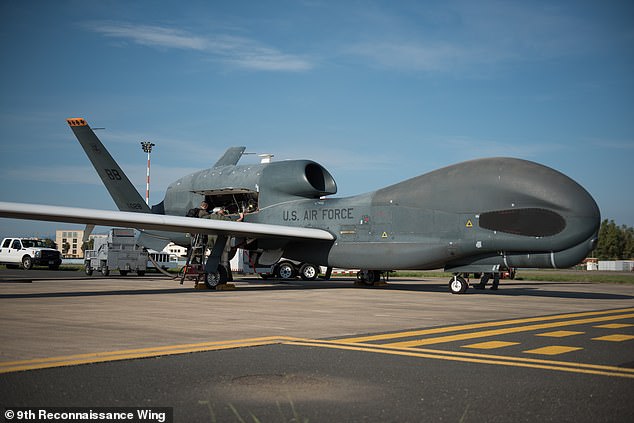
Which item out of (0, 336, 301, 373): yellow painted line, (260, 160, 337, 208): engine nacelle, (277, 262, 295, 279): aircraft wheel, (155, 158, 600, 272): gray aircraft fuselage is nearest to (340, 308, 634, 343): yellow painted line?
(0, 336, 301, 373): yellow painted line

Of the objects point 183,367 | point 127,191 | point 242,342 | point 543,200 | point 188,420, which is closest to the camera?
point 188,420

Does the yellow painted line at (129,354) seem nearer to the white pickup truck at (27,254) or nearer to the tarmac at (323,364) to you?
the tarmac at (323,364)

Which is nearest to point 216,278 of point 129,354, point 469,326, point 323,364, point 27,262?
point 469,326

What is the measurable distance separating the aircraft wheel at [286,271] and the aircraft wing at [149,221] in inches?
468

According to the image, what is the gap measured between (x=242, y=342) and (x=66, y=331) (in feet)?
9.28

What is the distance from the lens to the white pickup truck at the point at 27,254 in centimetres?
4778

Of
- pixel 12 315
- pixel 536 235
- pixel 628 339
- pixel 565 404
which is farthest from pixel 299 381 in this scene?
pixel 536 235

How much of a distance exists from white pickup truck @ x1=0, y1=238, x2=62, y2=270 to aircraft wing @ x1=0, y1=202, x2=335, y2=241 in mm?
30896

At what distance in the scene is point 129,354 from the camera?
7.43 meters

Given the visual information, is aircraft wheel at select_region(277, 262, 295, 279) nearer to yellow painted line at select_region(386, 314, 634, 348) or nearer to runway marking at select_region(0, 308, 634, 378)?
yellow painted line at select_region(386, 314, 634, 348)

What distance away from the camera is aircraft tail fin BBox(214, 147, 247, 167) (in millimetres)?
31734

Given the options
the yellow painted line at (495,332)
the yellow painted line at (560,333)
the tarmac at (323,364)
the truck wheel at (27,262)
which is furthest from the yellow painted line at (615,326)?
the truck wheel at (27,262)

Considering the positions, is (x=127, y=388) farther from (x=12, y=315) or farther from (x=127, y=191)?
(x=127, y=191)

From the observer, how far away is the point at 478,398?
17.5 feet
